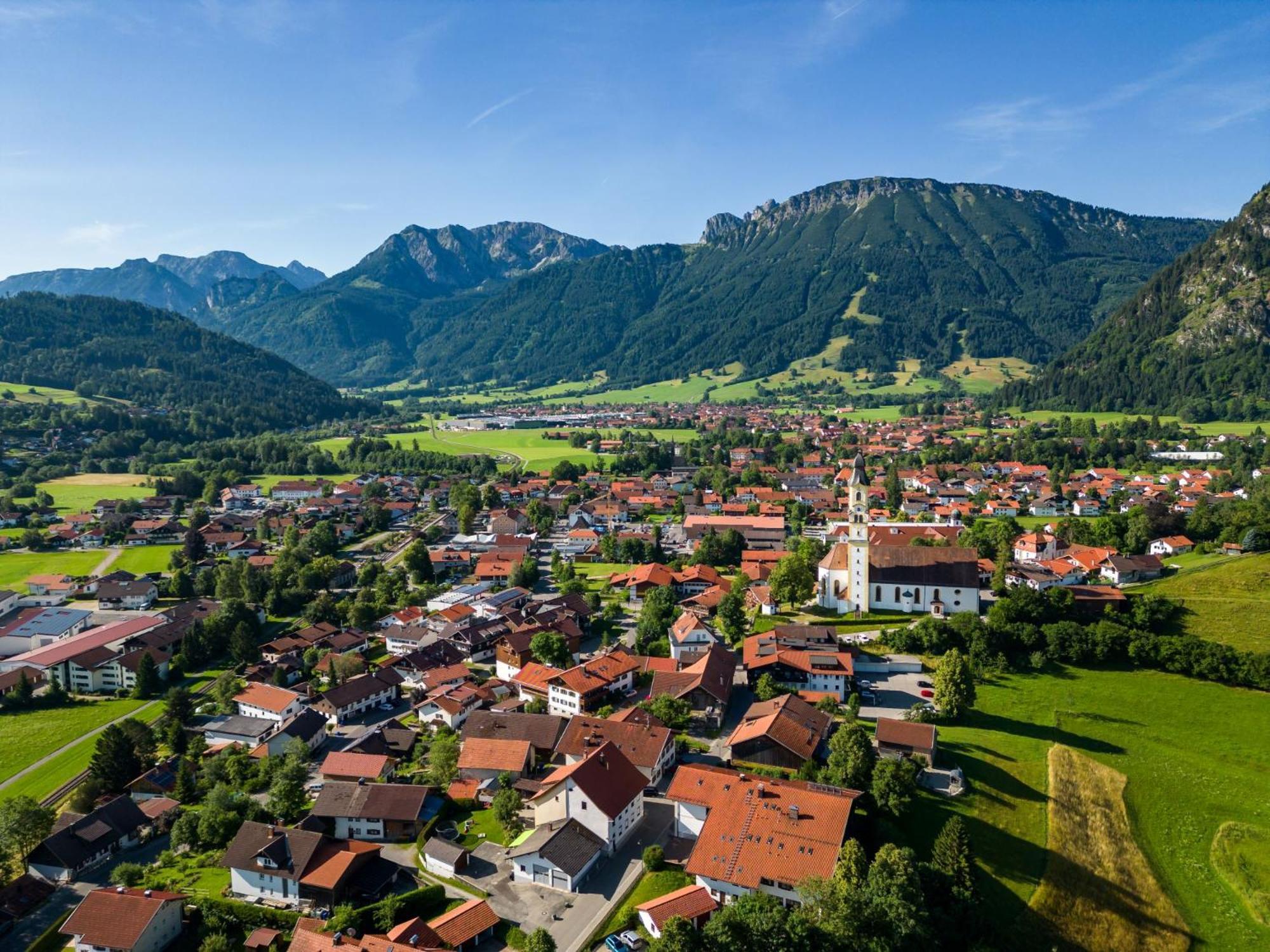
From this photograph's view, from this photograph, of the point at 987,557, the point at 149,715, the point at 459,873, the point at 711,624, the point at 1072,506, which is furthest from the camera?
the point at 1072,506

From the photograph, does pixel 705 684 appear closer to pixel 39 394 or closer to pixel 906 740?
pixel 906 740

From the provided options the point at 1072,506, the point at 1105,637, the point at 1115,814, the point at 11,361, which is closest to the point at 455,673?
the point at 1115,814

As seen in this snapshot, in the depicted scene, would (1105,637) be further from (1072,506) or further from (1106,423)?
(1106,423)

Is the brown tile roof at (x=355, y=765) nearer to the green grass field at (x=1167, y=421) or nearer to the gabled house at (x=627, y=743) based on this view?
the gabled house at (x=627, y=743)

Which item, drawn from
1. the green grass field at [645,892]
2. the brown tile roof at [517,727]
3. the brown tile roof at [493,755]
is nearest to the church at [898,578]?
the brown tile roof at [517,727]

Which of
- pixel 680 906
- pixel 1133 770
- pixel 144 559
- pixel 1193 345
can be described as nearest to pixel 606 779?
pixel 680 906

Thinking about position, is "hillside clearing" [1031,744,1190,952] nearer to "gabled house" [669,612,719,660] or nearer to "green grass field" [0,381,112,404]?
"gabled house" [669,612,719,660]
